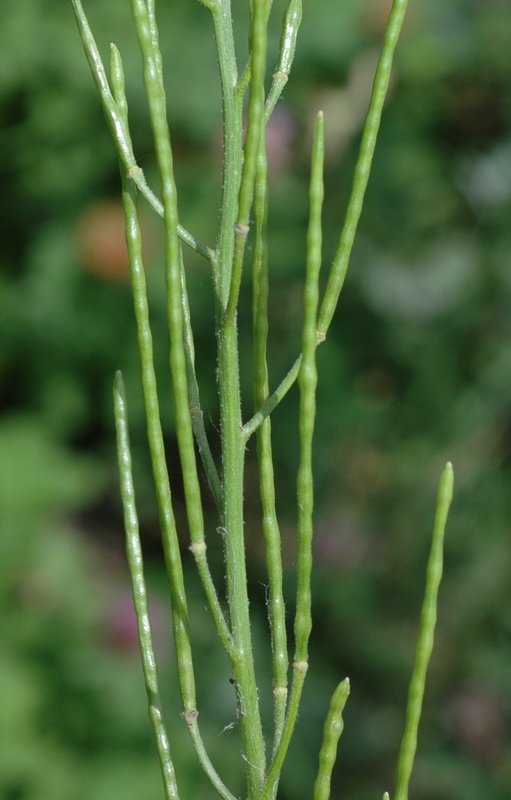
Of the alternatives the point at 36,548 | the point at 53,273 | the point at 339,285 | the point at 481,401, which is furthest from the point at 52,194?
the point at 339,285

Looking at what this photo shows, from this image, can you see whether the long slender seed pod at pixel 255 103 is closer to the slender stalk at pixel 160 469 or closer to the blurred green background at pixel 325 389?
the slender stalk at pixel 160 469

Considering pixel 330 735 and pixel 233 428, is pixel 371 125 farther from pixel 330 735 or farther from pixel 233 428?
pixel 330 735

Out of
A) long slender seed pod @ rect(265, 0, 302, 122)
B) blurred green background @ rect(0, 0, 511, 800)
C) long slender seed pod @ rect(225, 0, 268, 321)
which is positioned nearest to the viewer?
long slender seed pod @ rect(225, 0, 268, 321)

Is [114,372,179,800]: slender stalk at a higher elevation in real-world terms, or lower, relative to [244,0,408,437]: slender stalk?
lower

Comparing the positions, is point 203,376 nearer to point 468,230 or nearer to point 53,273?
point 53,273

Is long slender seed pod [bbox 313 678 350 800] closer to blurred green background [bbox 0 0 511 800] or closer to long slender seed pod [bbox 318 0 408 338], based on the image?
long slender seed pod [bbox 318 0 408 338]

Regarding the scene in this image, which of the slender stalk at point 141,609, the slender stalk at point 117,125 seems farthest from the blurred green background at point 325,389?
the slender stalk at point 117,125

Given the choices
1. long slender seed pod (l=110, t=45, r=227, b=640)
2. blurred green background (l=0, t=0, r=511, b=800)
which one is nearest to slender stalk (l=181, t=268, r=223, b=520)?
long slender seed pod (l=110, t=45, r=227, b=640)
